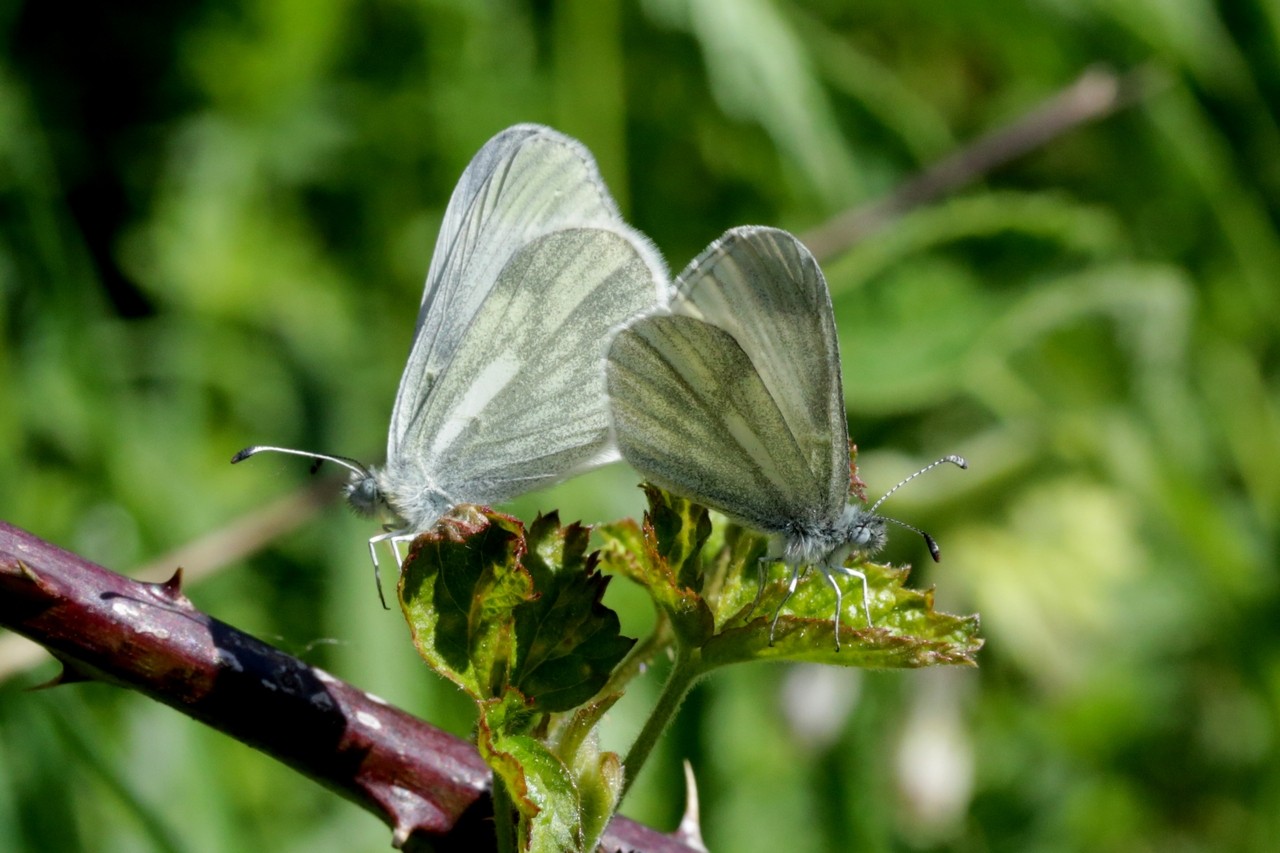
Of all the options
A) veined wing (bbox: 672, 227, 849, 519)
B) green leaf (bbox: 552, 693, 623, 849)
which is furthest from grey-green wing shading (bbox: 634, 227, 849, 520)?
green leaf (bbox: 552, 693, 623, 849)

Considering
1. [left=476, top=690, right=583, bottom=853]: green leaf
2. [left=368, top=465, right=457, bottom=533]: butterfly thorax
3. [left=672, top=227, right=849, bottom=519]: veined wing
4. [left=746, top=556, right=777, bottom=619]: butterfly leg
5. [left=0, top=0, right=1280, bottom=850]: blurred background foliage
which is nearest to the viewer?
[left=476, top=690, right=583, bottom=853]: green leaf

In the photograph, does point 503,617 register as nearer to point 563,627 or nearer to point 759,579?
point 563,627

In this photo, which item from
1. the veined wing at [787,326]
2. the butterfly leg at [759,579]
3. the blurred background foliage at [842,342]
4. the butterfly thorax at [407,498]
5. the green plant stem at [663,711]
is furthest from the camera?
the blurred background foliage at [842,342]

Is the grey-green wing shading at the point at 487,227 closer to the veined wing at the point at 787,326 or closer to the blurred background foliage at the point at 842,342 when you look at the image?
the veined wing at the point at 787,326

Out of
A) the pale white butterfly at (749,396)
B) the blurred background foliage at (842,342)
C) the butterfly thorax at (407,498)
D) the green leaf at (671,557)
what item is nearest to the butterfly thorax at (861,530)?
the pale white butterfly at (749,396)

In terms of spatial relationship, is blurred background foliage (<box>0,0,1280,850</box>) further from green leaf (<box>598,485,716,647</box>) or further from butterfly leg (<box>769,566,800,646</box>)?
butterfly leg (<box>769,566,800,646</box>)

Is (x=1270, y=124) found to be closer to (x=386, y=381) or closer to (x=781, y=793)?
(x=781, y=793)

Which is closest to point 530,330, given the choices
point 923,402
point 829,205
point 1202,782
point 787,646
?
point 787,646
